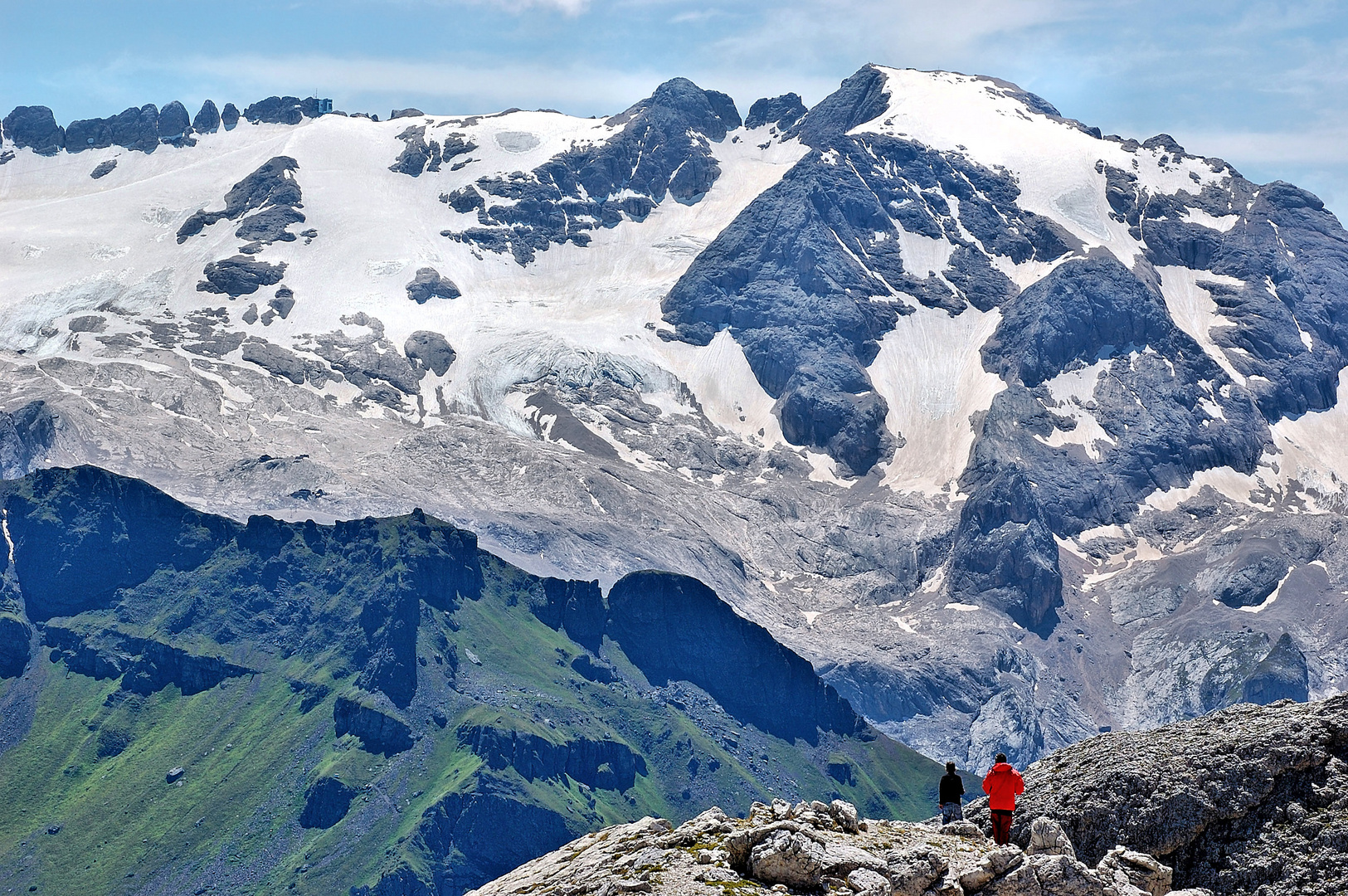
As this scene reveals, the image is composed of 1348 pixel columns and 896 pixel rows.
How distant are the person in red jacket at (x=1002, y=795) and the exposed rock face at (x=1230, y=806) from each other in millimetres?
685

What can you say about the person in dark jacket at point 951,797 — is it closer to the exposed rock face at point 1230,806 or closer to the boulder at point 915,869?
the exposed rock face at point 1230,806

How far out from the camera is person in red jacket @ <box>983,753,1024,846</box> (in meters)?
61.9

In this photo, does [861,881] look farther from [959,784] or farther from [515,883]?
[515,883]

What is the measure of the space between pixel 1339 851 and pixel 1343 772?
294 centimetres

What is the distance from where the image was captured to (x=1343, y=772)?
2340 inches

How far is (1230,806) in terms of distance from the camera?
60.7 m

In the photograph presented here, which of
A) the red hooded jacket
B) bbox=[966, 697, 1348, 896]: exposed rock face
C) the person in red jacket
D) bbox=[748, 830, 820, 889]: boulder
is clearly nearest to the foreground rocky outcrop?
bbox=[748, 830, 820, 889]: boulder

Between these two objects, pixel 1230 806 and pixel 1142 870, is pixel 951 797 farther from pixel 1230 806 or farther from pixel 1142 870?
pixel 1230 806

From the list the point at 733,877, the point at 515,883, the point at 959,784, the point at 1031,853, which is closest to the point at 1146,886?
the point at 1031,853

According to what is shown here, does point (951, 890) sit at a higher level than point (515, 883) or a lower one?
higher

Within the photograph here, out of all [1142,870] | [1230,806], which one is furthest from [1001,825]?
[1230,806]

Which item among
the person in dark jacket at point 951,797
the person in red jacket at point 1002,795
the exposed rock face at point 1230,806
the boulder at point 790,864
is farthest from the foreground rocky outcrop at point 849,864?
the person in dark jacket at point 951,797

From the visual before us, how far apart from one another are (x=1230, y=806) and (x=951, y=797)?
1048 cm

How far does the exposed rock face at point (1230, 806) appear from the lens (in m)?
58.7
